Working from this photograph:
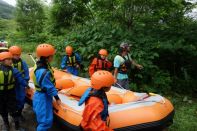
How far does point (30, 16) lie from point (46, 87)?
24281 millimetres

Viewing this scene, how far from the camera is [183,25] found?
9.86 m

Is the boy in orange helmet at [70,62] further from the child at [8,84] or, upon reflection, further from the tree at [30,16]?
the tree at [30,16]

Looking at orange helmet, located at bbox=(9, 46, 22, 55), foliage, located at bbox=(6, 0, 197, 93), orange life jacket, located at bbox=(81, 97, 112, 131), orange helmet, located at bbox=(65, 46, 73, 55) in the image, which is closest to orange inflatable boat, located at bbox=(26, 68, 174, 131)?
orange life jacket, located at bbox=(81, 97, 112, 131)

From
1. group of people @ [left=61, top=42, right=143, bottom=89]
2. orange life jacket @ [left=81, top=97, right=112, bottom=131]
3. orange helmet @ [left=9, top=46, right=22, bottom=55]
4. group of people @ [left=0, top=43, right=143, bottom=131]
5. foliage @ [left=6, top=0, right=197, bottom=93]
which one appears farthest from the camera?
foliage @ [left=6, top=0, right=197, bottom=93]

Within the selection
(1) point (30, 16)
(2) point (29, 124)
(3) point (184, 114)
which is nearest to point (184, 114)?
(3) point (184, 114)

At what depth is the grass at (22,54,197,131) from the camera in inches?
237

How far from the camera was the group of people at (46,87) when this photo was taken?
3586mm

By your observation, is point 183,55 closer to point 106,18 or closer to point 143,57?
point 143,57

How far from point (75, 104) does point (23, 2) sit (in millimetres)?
25552

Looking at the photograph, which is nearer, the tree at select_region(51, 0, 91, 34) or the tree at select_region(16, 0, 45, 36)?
the tree at select_region(51, 0, 91, 34)

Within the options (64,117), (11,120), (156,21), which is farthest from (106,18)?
(64,117)

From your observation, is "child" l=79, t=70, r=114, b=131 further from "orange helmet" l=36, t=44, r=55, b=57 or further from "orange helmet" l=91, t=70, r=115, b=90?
"orange helmet" l=36, t=44, r=55, b=57

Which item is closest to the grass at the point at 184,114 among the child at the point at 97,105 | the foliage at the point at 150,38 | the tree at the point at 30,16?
the foliage at the point at 150,38

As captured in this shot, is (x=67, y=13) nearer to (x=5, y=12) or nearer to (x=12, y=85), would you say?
(x=12, y=85)
